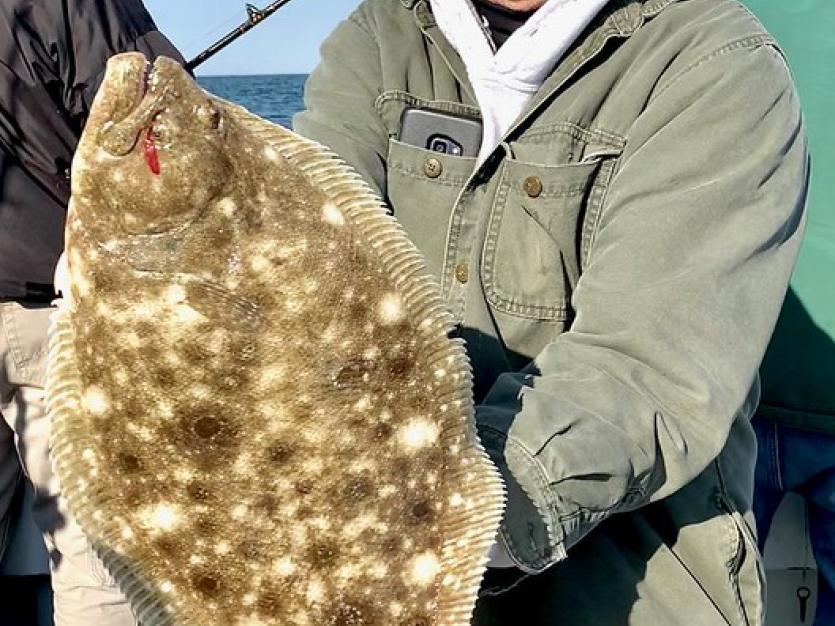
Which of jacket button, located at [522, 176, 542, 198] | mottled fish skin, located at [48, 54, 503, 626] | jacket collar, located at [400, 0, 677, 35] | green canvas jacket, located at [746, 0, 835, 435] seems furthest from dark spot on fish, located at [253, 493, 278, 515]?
green canvas jacket, located at [746, 0, 835, 435]

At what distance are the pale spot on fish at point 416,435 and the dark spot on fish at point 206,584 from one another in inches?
13.6

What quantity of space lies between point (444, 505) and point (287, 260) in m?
0.43

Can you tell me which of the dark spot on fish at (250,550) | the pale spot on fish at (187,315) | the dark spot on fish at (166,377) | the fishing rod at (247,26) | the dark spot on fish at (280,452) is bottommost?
the fishing rod at (247,26)

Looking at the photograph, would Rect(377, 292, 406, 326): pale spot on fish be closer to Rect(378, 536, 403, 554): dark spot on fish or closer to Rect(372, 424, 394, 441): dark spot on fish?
Rect(372, 424, 394, 441): dark spot on fish

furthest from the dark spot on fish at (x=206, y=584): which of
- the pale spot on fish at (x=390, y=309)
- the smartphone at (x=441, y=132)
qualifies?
the smartphone at (x=441, y=132)

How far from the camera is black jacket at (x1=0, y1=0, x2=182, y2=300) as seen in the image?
3508 millimetres

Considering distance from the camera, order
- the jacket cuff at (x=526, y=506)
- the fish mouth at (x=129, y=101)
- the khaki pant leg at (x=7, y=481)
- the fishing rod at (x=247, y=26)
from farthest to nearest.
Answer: the fishing rod at (x=247, y=26)
the khaki pant leg at (x=7, y=481)
the jacket cuff at (x=526, y=506)
the fish mouth at (x=129, y=101)

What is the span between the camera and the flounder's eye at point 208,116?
4.85 feet

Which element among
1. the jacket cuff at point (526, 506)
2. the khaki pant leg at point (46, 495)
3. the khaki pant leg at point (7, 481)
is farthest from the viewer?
the khaki pant leg at point (7, 481)

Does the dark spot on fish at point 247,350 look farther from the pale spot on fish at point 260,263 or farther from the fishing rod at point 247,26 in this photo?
the fishing rod at point 247,26

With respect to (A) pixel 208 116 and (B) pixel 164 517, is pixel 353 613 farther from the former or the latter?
(A) pixel 208 116

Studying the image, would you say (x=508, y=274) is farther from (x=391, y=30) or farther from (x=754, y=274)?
(x=391, y=30)

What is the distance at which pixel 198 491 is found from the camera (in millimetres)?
1538

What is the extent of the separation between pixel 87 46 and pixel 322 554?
2.55 metres
